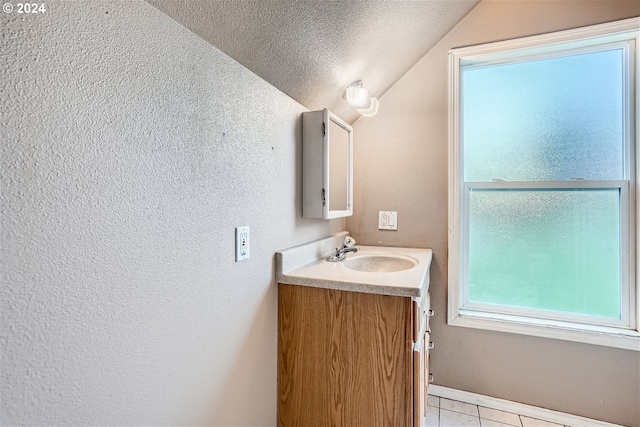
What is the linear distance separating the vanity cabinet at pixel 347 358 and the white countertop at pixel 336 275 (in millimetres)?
37

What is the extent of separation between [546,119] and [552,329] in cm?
116

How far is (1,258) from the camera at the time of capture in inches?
19.1

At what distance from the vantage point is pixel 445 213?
186cm

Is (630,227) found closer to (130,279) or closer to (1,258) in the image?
(130,279)

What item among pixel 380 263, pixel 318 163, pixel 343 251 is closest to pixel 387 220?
pixel 380 263

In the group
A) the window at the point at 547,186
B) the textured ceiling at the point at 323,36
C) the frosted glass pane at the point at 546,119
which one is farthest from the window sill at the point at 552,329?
the textured ceiling at the point at 323,36

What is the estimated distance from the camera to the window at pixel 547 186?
158 cm

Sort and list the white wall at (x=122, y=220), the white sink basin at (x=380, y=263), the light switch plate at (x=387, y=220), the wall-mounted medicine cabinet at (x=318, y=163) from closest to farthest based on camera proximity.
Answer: the white wall at (x=122, y=220), the wall-mounted medicine cabinet at (x=318, y=163), the white sink basin at (x=380, y=263), the light switch plate at (x=387, y=220)

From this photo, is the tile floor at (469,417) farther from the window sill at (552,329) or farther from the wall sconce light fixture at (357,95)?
the wall sconce light fixture at (357,95)

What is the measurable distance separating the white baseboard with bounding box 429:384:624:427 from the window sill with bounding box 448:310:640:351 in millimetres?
410

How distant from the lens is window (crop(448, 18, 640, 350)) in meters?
1.58

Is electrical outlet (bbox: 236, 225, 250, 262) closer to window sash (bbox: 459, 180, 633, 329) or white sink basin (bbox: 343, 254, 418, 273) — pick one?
white sink basin (bbox: 343, 254, 418, 273)

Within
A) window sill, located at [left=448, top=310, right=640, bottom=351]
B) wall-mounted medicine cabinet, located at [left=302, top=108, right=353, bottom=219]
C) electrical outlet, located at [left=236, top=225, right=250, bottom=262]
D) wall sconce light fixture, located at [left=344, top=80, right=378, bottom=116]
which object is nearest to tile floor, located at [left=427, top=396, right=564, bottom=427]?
window sill, located at [left=448, top=310, right=640, bottom=351]

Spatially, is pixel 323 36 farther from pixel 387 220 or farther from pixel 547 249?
pixel 547 249
